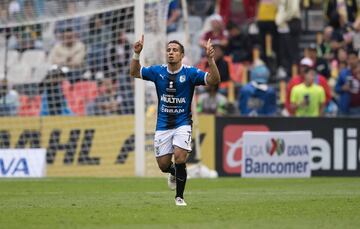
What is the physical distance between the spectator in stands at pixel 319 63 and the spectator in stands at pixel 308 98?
185cm

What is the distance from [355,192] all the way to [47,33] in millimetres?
10761

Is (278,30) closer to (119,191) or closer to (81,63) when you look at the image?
(81,63)

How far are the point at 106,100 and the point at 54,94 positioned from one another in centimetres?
128

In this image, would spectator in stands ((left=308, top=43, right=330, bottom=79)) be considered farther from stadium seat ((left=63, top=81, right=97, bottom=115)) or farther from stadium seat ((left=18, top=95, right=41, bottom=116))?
stadium seat ((left=18, top=95, right=41, bottom=116))

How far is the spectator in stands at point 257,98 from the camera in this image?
24.5 meters

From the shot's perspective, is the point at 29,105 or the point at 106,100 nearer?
the point at 106,100

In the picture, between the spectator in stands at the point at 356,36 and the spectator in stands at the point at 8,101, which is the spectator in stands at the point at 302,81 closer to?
the spectator in stands at the point at 356,36

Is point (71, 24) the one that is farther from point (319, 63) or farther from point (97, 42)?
point (319, 63)

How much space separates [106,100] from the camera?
24.0 m

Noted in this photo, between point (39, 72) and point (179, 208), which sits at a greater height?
point (39, 72)

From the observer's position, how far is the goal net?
2322cm

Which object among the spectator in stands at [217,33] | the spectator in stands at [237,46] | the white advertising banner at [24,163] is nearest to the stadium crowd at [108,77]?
the spectator in stands at [217,33]

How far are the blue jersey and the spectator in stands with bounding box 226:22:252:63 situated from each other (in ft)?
45.1

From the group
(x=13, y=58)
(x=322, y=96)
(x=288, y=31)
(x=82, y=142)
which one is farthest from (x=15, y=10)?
(x=322, y=96)
